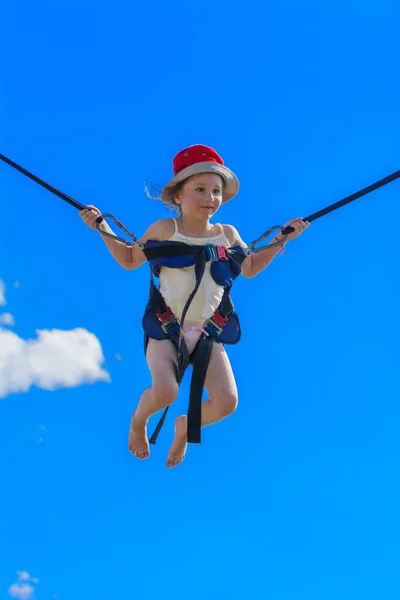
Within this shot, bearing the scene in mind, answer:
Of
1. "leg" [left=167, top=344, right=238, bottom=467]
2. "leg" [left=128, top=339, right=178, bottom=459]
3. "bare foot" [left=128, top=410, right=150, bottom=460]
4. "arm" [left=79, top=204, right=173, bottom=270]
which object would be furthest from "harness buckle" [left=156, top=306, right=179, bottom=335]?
"bare foot" [left=128, top=410, right=150, bottom=460]

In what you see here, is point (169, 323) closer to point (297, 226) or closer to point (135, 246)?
point (135, 246)

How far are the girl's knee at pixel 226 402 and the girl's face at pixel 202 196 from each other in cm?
142

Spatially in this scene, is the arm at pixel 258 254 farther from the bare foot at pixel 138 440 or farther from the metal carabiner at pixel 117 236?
the bare foot at pixel 138 440

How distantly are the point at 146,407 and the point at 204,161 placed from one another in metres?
2.01

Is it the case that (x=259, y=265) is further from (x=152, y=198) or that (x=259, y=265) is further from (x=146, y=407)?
(x=146, y=407)

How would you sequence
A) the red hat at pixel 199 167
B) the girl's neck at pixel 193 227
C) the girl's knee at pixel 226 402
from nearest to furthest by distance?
1. the girl's knee at pixel 226 402
2. the red hat at pixel 199 167
3. the girl's neck at pixel 193 227

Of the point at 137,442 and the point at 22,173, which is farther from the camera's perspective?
the point at 137,442

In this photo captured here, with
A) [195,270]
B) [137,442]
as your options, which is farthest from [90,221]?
[137,442]

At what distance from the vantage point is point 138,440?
7027 mm

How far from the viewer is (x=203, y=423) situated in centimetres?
668

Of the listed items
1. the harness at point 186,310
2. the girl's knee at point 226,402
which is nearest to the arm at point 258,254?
the harness at point 186,310

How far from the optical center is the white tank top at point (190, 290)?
6598 millimetres

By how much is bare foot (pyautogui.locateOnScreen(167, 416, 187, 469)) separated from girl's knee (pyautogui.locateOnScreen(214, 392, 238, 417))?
19.6 inches

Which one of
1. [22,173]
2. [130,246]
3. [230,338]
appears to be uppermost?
[22,173]
